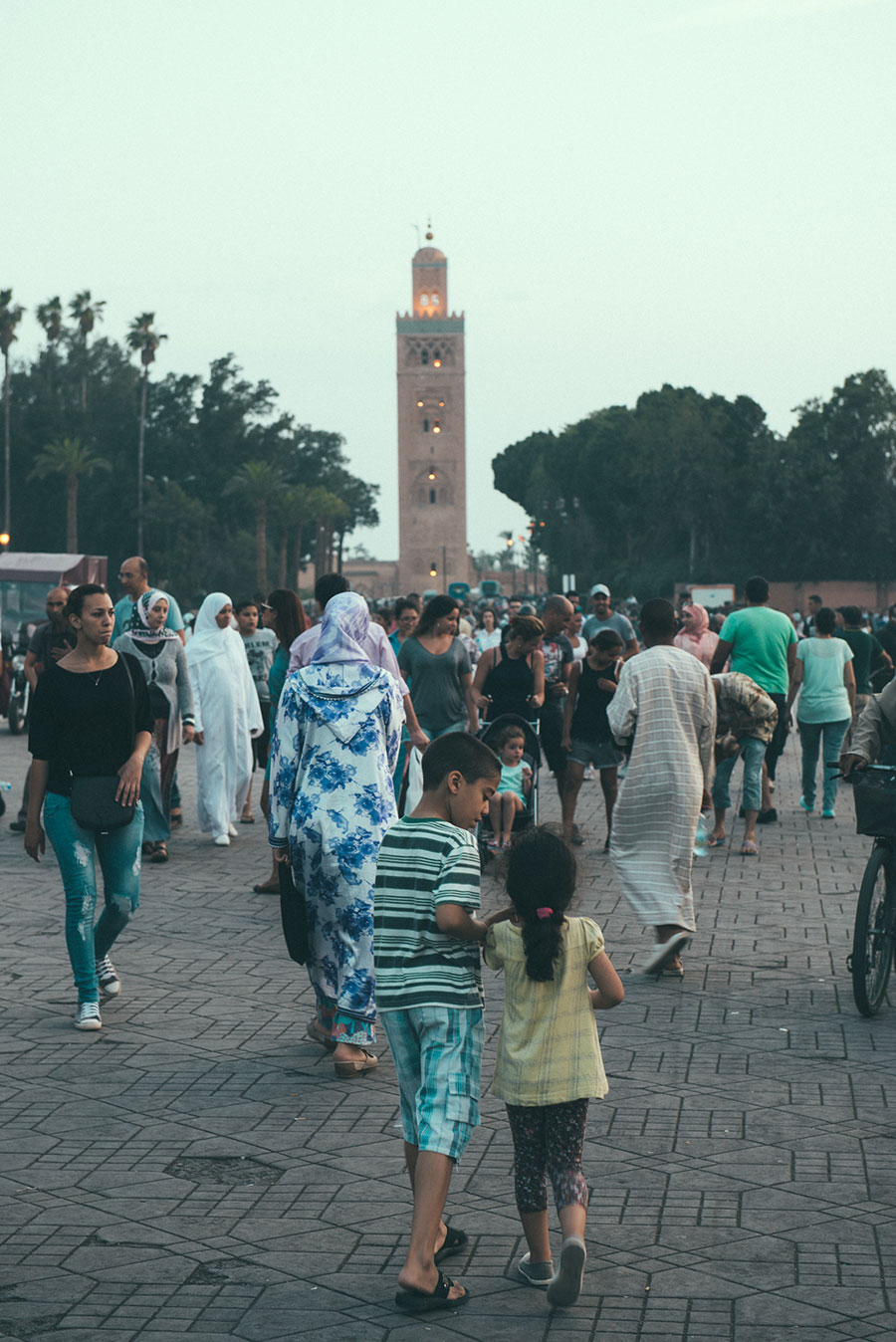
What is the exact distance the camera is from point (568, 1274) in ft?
12.2

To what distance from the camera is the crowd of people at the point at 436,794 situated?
3.84 metres

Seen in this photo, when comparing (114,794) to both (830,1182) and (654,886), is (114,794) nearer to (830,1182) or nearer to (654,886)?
(654,886)

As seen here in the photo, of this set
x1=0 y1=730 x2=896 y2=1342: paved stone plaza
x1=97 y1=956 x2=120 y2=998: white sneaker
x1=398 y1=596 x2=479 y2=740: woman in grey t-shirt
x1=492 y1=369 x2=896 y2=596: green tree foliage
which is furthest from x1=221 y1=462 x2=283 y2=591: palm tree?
x1=97 y1=956 x2=120 y2=998: white sneaker

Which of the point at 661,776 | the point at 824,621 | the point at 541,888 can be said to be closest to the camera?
the point at 541,888

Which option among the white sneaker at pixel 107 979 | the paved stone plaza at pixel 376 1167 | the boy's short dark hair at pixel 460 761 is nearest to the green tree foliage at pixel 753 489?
the paved stone plaza at pixel 376 1167

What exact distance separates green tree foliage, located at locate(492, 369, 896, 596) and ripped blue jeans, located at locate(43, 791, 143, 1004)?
63.2 meters

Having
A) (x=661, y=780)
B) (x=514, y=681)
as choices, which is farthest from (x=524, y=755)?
(x=661, y=780)

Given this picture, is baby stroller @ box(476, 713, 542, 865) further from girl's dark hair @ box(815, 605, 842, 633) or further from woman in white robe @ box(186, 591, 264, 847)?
girl's dark hair @ box(815, 605, 842, 633)

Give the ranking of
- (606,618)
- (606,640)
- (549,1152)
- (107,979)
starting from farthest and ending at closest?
(606,618)
(606,640)
(107,979)
(549,1152)

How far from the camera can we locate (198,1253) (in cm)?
414

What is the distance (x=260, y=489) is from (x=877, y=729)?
261 ft

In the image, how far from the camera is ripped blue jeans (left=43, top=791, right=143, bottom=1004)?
6.42 meters

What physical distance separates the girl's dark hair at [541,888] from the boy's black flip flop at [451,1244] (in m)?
0.81

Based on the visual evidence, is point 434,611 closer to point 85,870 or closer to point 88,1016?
point 85,870
